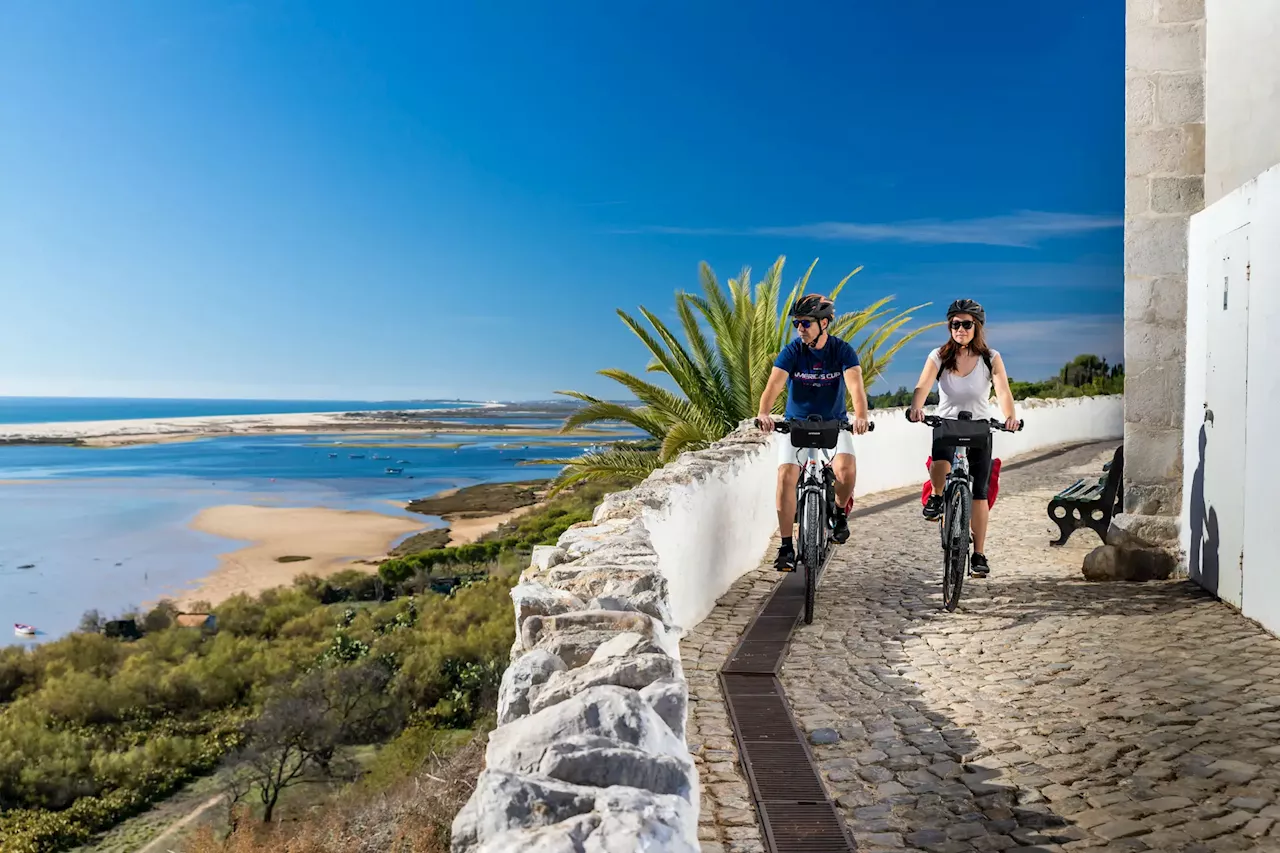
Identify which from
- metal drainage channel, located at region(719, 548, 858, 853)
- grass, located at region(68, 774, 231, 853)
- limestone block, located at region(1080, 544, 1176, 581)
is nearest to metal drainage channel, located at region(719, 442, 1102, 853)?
metal drainage channel, located at region(719, 548, 858, 853)

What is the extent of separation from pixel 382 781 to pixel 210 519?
45120mm

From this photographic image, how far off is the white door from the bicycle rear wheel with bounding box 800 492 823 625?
237cm

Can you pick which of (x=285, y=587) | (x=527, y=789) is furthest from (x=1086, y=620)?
(x=285, y=587)

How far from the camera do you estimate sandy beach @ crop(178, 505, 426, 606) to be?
126 feet

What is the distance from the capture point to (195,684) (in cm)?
2484

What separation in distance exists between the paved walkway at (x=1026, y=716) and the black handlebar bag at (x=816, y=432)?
3.43 ft

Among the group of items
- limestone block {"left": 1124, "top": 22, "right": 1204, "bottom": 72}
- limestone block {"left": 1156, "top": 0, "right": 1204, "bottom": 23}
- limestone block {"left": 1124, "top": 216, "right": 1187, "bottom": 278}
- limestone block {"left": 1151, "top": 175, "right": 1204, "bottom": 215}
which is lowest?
limestone block {"left": 1124, "top": 216, "right": 1187, "bottom": 278}

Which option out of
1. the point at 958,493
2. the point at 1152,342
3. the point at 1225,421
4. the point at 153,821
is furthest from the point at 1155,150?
the point at 153,821

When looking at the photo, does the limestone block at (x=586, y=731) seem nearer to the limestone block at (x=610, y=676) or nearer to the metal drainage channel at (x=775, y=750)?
the limestone block at (x=610, y=676)

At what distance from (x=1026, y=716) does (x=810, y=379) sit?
7.26ft

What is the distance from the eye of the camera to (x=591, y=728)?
1933mm

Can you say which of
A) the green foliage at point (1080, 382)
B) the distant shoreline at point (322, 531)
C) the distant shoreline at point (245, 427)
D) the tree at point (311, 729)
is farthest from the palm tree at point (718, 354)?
the distant shoreline at point (245, 427)

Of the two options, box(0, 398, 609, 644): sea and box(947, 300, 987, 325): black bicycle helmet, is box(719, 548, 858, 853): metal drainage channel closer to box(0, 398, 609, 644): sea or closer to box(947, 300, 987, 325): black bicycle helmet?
box(947, 300, 987, 325): black bicycle helmet

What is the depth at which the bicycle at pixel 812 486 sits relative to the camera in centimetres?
538
